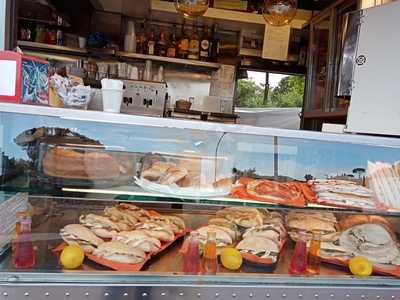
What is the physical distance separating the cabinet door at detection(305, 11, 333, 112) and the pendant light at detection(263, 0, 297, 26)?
0.87 m

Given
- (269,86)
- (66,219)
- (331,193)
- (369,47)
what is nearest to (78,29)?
(269,86)

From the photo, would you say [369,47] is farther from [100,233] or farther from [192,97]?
[192,97]

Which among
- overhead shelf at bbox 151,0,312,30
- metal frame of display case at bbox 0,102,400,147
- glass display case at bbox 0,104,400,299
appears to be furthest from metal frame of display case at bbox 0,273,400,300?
overhead shelf at bbox 151,0,312,30

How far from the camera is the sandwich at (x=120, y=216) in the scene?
A: 129cm

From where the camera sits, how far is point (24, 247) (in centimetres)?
108

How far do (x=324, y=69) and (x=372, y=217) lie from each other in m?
2.79

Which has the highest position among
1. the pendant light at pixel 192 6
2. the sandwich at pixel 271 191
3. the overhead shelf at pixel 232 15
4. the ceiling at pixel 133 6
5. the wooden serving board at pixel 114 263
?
the ceiling at pixel 133 6

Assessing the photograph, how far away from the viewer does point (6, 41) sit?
1.60 meters

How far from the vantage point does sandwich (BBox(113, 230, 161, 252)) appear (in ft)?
3.84

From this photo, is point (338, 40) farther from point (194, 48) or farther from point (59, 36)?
point (59, 36)

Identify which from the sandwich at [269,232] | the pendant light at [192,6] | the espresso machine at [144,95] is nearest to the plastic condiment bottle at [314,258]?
the sandwich at [269,232]

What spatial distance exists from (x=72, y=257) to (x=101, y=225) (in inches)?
7.5

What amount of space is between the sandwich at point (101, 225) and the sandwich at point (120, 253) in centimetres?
7

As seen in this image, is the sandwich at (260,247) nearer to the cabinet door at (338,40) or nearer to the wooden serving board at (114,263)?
the wooden serving board at (114,263)
